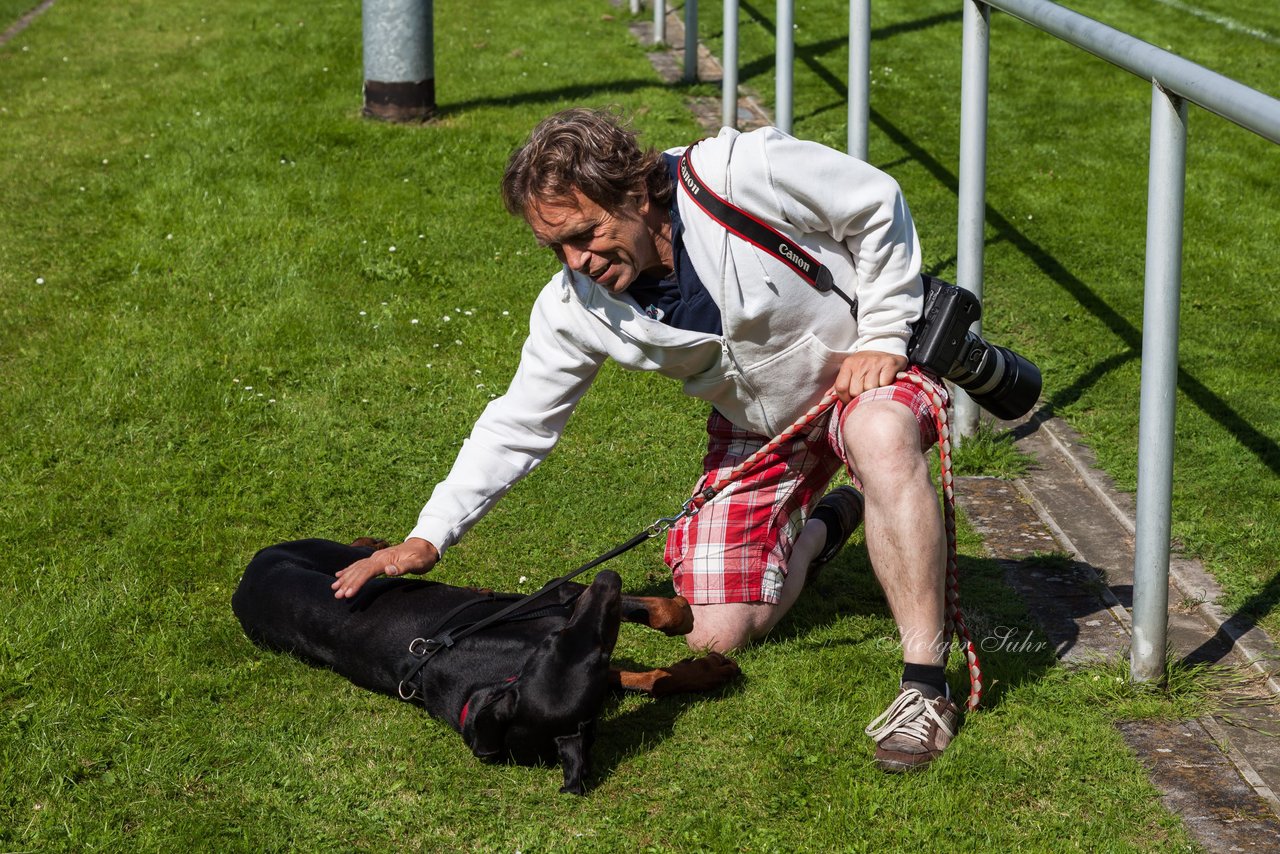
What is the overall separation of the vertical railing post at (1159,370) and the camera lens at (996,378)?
0.45 m

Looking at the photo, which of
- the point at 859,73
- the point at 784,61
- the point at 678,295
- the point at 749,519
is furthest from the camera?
the point at 784,61

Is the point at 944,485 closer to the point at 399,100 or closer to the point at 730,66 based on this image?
the point at 730,66

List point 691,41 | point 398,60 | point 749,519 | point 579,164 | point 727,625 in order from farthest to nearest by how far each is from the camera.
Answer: point 691,41
point 398,60
point 749,519
point 727,625
point 579,164

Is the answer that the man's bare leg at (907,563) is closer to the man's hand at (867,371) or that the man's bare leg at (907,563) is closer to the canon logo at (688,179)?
the man's hand at (867,371)

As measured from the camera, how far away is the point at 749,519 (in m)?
3.85

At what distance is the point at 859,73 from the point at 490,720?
11.0ft

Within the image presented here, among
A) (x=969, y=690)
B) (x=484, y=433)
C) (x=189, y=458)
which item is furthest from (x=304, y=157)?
(x=969, y=690)

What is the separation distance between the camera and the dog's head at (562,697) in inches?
121

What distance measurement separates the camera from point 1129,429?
16.6 feet

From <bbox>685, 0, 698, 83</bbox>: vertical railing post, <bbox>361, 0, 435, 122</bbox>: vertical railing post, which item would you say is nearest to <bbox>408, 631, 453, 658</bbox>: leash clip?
<bbox>361, 0, 435, 122</bbox>: vertical railing post

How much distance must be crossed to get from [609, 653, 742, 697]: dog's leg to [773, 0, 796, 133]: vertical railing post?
11.9 feet

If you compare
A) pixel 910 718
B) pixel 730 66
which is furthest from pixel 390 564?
pixel 730 66

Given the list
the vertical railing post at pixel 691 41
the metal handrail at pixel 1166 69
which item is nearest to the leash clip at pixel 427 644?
the metal handrail at pixel 1166 69

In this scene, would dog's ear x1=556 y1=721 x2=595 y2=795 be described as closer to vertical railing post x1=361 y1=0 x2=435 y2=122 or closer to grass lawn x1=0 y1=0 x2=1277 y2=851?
grass lawn x1=0 y1=0 x2=1277 y2=851
